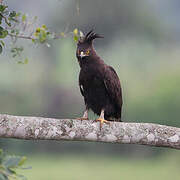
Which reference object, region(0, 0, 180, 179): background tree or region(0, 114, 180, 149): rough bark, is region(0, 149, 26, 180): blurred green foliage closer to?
region(0, 114, 180, 149): rough bark

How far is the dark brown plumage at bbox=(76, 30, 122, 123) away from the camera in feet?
26.7

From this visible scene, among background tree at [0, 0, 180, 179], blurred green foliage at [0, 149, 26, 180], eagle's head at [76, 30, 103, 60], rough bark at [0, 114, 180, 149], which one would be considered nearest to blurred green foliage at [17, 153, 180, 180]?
background tree at [0, 0, 180, 179]

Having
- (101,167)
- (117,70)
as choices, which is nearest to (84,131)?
(101,167)

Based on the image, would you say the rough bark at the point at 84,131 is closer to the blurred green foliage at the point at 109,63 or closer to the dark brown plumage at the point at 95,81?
the dark brown plumage at the point at 95,81

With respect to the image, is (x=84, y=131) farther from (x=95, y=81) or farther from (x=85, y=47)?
(x=85, y=47)

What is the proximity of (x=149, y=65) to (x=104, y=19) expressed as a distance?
641 centimetres

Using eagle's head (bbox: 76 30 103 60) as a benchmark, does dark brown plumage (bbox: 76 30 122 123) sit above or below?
below

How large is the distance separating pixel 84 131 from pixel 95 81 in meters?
1.84

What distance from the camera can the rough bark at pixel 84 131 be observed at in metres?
6.19

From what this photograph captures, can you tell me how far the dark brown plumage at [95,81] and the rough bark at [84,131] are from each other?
1538 mm

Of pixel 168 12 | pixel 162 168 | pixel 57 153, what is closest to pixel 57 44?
pixel 57 153

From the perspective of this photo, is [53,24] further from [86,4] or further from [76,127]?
[76,127]

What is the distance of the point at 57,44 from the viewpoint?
157 feet

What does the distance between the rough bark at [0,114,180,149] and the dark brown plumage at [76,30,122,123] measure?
1538mm
